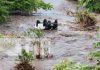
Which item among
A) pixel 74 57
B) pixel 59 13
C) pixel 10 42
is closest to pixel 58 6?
pixel 59 13

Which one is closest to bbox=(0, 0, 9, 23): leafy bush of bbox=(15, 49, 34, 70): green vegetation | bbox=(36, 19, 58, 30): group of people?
bbox=(36, 19, 58, 30): group of people

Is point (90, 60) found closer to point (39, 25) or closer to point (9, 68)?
point (9, 68)

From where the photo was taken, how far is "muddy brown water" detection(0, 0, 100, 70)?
11.4m

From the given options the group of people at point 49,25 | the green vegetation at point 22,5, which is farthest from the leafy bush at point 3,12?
the group of people at point 49,25

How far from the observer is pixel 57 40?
49.7 feet

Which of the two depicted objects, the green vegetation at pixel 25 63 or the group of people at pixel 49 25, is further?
the group of people at pixel 49 25

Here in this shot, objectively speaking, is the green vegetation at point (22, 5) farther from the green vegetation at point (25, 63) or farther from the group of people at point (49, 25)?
the green vegetation at point (25, 63)

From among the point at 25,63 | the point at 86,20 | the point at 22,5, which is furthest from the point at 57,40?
the point at 22,5

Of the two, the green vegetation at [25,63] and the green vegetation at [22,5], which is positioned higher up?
the green vegetation at [22,5]

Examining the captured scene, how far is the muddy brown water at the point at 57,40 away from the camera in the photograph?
11.4 m

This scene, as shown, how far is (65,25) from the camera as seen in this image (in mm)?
18438

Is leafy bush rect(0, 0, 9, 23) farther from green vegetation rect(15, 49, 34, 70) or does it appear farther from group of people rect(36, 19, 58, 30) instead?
green vegetation rect(15, 49, 34, 70)

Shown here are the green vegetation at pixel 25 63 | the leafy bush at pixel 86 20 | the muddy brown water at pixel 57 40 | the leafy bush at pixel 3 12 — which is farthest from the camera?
the leafy bush at pixel 86 20

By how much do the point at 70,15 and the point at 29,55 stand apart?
11569mm
